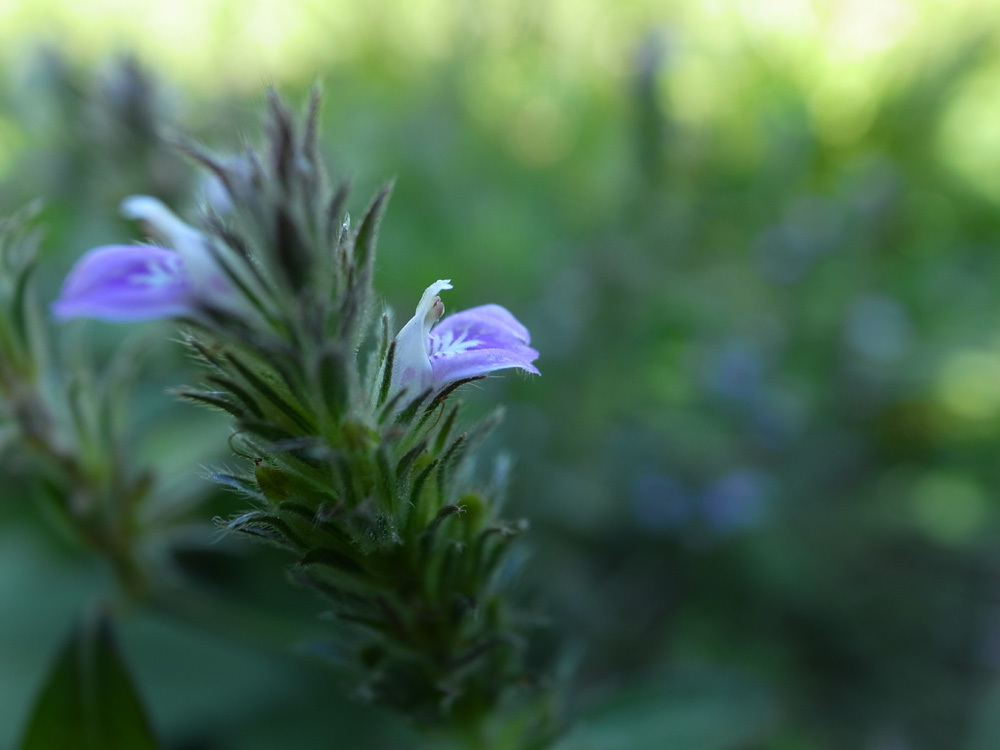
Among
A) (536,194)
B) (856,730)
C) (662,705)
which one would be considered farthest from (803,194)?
(662,705)

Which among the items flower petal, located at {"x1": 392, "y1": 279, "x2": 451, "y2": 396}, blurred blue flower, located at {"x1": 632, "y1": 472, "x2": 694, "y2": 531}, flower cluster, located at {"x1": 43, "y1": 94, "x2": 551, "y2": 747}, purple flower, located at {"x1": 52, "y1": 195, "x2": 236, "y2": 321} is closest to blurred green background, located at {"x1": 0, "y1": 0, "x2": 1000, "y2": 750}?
blurred blue flower, located at {"x1": 632, "y1": 472, "x2": 694, "y2": 531}

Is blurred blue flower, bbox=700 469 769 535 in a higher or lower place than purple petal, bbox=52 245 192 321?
higher

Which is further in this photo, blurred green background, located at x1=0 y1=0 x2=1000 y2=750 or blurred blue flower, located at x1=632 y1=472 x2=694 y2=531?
blurred blue flower, located at x1=632 y1=472 x2=694 y2=531

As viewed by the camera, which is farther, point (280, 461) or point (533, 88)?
point (533, 88)

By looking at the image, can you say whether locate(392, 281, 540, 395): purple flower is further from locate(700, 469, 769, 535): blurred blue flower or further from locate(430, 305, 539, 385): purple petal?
locate(700, 469, 769, 535): blurred blue flower

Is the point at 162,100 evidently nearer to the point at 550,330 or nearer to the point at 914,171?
the point at 550,330

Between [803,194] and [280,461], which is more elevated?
[803,194]
